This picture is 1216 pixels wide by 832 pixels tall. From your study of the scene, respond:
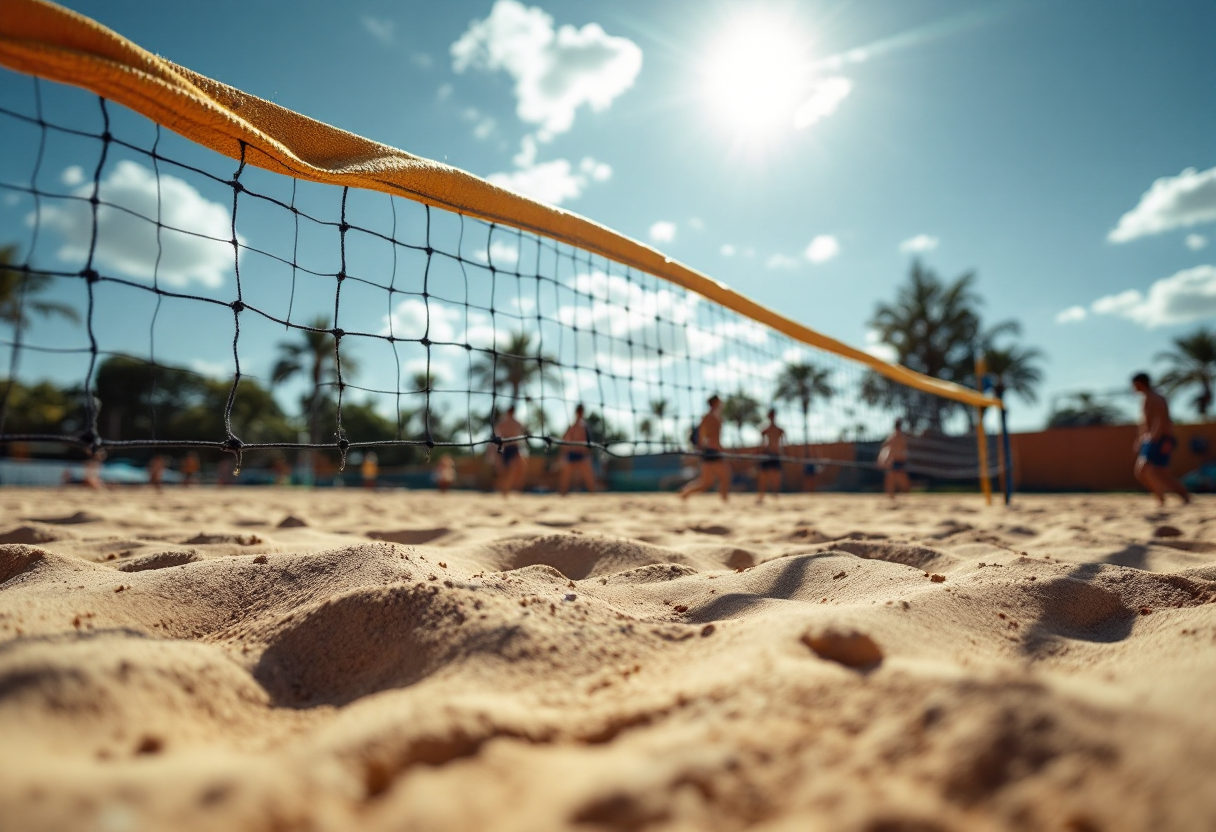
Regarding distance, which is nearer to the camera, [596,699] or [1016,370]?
[596,699]

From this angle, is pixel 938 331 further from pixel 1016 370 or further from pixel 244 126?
pixel 244 126

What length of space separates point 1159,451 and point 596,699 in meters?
6.24

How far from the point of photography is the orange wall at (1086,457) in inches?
549

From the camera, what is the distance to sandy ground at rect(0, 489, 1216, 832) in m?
0.62

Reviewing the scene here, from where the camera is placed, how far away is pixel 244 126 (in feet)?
5.75

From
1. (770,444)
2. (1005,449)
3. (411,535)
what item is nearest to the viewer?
(411,535)

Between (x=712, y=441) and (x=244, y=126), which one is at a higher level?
(x=244, y=126)

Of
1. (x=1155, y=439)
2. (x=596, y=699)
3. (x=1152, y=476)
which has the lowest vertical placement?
(x=596, y=699)

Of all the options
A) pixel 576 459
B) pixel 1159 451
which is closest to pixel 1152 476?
pixel 1159 451

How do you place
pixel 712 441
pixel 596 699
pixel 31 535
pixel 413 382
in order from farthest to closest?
pixel 413 382, pixel 712 441, pixel 31 535, pixel 596 699

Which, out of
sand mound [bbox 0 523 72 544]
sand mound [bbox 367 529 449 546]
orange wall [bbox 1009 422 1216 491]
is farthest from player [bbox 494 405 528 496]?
orange wall [bbox 1009 422 1216 491]

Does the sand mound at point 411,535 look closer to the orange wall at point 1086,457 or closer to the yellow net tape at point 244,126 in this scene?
the yellow net tape at point 244,126

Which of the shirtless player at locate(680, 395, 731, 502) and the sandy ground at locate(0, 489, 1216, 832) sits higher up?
the shirtless player at locate(680, 395, 731, 502)

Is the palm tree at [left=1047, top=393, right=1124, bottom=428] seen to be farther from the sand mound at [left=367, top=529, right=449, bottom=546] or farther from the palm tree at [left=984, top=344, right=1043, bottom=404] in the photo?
the sand mound at [left=367, top=529, right=449, bottom=546]
